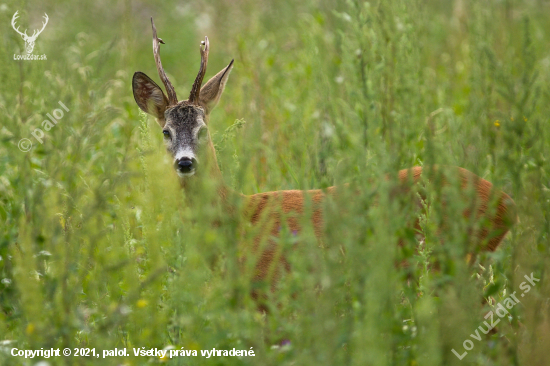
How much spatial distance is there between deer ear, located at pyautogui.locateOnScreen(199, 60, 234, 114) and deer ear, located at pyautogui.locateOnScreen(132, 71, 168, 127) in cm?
30

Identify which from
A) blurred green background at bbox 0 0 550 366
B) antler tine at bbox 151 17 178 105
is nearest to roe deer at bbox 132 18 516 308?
antler tine at bbox 151 17 178 105

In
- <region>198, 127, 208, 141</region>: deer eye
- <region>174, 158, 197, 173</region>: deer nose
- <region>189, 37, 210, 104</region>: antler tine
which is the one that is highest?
<region>189, 37, 210, 104</region>: antler tine

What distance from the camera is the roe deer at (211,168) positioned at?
3941mm

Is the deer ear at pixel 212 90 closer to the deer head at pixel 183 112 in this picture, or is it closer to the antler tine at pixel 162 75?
the deer head at pixel 183 112

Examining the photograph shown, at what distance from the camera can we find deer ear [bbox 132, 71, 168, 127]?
4.85 metres

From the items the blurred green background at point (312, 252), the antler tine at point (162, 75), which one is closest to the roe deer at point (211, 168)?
the antler tine at point (162, 75)

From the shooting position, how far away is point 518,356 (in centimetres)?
253

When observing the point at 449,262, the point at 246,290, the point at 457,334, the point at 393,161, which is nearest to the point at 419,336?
the point at 457,334

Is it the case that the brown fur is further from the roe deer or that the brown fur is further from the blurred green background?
the blurred green background

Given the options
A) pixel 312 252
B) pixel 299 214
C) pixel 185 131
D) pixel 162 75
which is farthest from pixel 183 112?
pixel 312 252

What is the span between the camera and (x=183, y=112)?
15.3 feet

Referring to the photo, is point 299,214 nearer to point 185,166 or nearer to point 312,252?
point 185,166

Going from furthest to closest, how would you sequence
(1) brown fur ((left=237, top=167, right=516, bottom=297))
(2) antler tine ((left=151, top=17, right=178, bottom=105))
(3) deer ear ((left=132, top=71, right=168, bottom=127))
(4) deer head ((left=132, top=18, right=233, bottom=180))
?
(3) deer ear ((left=132, top=71, right=168, bottom=127)) → (2) antler tine ((left=151, top=17, right=178, bottom=105)) → (4) deer head ((left=132, top=18, right=233, bottom=180)) → (1) brown fur ((left=237, top=167, right=516, bottom=297))

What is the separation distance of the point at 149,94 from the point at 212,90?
0.50 m
